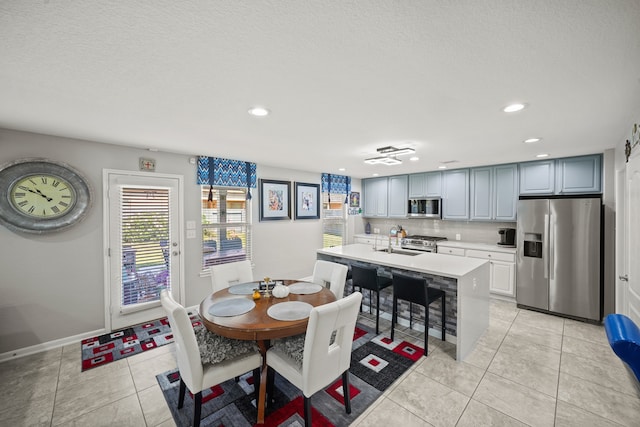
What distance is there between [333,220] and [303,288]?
352 cm

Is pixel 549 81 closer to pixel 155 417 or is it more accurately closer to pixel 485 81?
pixel 485 81

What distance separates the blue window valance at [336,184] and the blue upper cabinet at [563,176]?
3310mm

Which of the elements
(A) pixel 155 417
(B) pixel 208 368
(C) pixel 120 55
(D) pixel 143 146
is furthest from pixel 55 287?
(C) pixel 120 55

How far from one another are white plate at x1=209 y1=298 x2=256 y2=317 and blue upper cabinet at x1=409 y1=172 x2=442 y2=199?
4466mm

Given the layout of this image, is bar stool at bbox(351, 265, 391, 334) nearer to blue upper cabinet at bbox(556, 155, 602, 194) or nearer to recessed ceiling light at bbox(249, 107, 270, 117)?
recessed ceiling light at bbox(249, 107, 270, 117)

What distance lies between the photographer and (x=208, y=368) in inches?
71.3

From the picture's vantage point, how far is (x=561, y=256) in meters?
3.70

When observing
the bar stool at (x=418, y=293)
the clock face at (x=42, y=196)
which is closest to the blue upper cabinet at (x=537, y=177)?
the bar stool at (x=418, y=293)

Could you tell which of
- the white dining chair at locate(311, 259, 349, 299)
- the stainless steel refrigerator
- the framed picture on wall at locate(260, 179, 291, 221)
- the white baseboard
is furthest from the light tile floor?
the framed picture on wall at locate(260, 179, 291, 221)

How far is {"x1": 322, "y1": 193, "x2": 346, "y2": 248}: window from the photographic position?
19.4 feet

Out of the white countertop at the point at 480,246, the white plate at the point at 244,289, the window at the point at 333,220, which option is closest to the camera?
the white plate at the point at 244,289

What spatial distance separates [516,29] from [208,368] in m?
2.57

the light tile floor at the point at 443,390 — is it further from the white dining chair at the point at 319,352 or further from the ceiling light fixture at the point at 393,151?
the ceiling light fixture at the point at 393,151

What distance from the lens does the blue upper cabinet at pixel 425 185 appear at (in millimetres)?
5367
